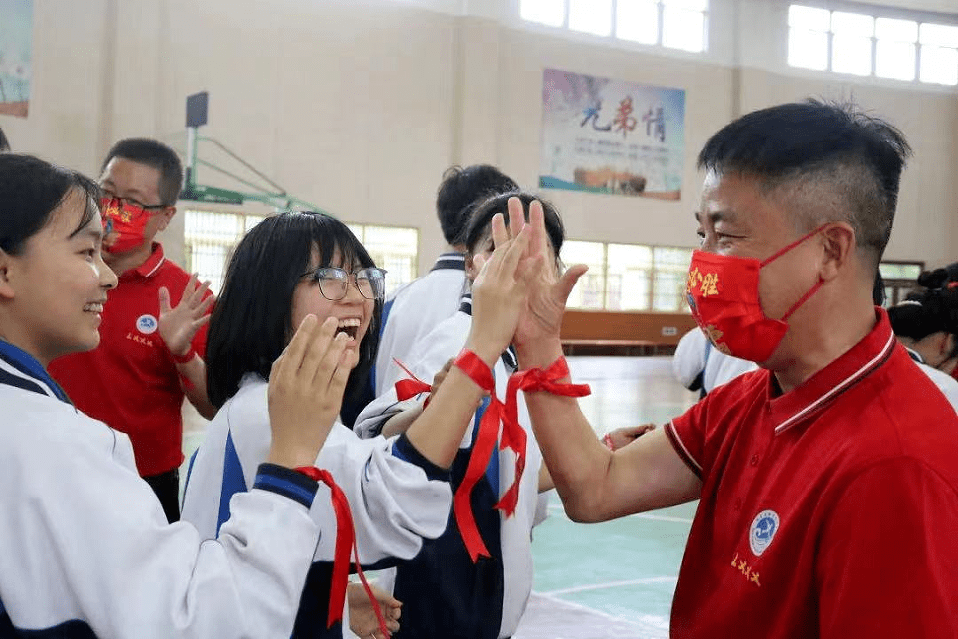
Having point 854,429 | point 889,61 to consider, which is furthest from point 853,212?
point 889,61

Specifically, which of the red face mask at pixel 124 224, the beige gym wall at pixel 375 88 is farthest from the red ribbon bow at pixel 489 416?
the beige gym wall at pixel 375 88

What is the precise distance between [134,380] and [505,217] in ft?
4.69

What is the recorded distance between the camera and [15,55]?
1490 cm

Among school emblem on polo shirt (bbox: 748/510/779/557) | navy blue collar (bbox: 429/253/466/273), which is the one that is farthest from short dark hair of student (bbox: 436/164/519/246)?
school emblem on polo shirt (bbox: 748/510/779/557)

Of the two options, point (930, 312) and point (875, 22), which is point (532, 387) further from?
point (875, 22)

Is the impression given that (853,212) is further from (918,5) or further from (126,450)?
(918,5)

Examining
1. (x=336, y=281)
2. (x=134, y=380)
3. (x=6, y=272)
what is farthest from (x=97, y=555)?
(x=134, y=380)

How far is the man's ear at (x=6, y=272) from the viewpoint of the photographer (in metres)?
1.65

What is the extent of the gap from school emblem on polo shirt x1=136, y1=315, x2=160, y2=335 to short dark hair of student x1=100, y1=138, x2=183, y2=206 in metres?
0.50

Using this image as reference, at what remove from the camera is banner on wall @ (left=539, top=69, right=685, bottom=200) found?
66.6 feet

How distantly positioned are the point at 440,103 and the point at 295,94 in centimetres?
299

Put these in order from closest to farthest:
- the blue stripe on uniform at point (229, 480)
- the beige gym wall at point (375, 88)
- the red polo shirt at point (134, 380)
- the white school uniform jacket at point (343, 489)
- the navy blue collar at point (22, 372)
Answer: the navy blue collar at point (22, 372) → the white school uniform jacket at point (343, 489) → the blue stripe on uniform at point (229, 480) → the red polo shirt at point (134, 380) → the beige gym wall at point (375, 88)

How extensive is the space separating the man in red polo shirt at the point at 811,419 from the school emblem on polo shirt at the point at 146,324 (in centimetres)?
196

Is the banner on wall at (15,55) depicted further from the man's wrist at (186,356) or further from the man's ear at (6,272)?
the man's ear at (6,272)
